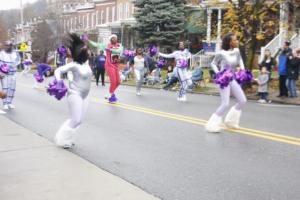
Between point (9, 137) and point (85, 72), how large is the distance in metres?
2.19

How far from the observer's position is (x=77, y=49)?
27.6ft

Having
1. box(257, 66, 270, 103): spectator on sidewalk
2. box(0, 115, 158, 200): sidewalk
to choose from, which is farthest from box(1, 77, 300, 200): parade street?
box(257, 66, 270, 103): spectator on sidewalk

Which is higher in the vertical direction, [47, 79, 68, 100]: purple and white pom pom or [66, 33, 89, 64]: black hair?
[66, 33, 89, 64]: black hair

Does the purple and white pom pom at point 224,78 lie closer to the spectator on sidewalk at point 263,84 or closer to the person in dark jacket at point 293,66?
the spectator on sidewalk at point 263,84

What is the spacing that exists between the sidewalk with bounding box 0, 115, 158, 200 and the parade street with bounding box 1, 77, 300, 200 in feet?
0.87

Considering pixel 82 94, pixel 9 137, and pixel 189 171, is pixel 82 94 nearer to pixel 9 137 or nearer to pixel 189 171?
pixel 9 137

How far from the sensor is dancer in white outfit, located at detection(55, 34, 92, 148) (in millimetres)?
8336

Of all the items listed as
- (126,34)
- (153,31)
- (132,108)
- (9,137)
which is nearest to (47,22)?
(126,34)

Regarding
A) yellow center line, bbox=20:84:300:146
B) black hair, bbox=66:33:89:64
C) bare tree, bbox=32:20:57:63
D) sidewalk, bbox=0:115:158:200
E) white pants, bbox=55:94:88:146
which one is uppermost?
bare tree, bbox=32:20:57:63

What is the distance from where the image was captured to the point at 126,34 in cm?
5159

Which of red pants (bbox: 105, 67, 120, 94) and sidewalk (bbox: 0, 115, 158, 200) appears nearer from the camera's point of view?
sidewalk (bbox: 0, 115, 158, 200)

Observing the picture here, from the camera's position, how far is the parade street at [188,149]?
240 inches

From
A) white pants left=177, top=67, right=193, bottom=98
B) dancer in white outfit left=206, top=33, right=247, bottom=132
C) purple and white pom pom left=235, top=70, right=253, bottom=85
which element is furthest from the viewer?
white pants left=177, top=67, right=193, bottom=98

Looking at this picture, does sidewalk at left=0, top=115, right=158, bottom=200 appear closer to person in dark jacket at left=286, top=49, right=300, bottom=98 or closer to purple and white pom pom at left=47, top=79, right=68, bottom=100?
purple and white pom pom at left=47, top=79, right=68, bottom=100
